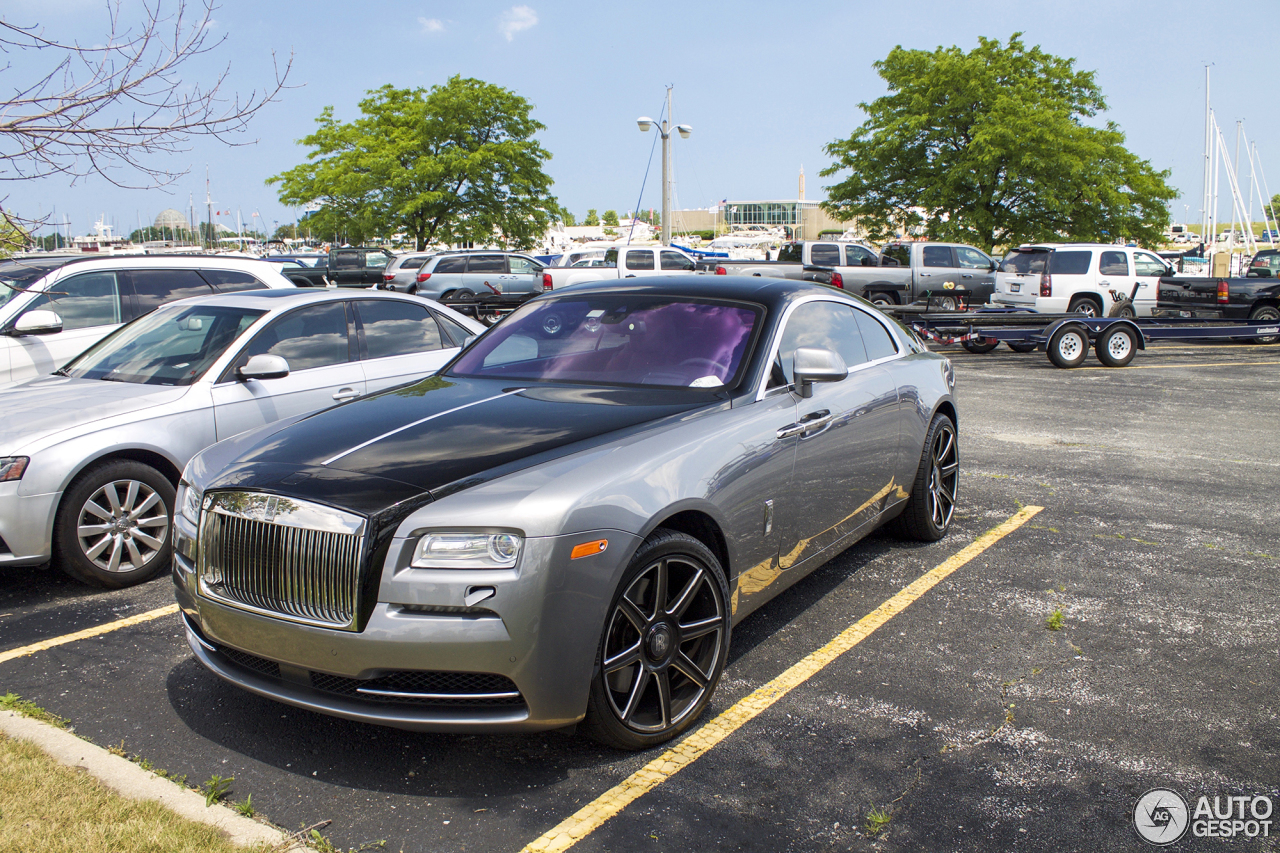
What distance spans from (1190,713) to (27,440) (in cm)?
537

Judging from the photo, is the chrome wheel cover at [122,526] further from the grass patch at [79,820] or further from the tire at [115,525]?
the grass patch at [79,820]

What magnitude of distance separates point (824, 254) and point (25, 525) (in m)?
21.6

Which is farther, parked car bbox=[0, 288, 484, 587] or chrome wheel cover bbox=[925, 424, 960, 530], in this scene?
chrome wheel cover bbox=[925, 424, 960, 530]

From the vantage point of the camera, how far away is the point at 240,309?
19.7 ft

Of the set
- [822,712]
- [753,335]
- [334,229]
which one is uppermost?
[334,229]

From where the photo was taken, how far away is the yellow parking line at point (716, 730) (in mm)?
2832

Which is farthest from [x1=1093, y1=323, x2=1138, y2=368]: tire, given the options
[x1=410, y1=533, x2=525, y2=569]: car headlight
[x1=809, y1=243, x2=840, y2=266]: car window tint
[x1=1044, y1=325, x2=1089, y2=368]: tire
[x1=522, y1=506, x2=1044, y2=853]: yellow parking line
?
[x1=410, y1=533, x2=525, y2=569]: car headlight

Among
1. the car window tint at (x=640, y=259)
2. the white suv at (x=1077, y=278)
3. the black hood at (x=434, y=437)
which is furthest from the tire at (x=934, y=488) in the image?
the car window tint at (x=640, y=259)

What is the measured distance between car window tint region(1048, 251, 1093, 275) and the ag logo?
59.5 feet

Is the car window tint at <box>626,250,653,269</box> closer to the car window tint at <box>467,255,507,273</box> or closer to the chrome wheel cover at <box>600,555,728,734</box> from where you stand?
Result: the car window tint at <box>467,255,507,273</box>

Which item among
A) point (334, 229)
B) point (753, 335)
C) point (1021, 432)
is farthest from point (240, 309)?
point (334, 229)

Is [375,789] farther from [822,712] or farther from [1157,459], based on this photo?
[1157,459]

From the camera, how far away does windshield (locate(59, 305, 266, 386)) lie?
5.62 m

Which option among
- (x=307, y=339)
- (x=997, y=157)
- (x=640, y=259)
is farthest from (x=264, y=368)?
(x=997, y=157)
